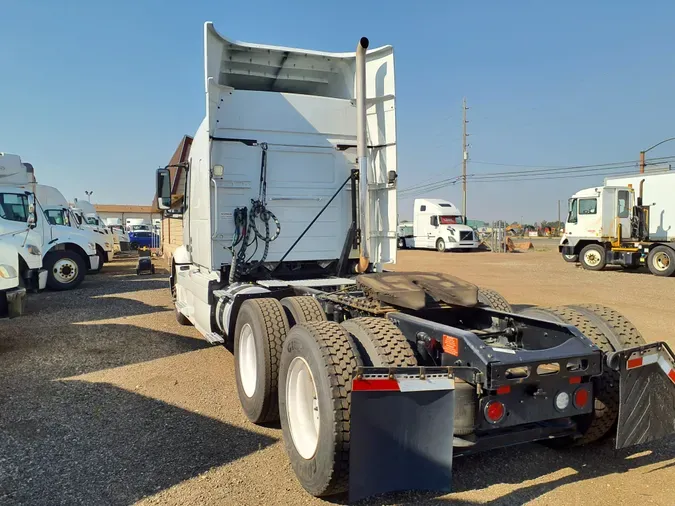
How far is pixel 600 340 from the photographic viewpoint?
3.66 m

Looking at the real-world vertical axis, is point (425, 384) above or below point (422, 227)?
below

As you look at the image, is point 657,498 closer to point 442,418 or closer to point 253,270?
point 442,418

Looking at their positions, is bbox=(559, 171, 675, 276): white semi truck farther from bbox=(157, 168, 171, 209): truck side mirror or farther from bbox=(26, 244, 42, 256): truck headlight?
bbox=(26, 244, 42, 256): truck headlight

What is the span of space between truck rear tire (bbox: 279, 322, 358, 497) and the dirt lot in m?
0.26

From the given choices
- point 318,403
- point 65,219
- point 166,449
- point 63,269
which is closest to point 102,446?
point 166,449

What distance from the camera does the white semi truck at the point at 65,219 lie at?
15.1 m

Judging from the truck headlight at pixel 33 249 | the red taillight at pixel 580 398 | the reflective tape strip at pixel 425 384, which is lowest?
the red taillight at pixel 580 398

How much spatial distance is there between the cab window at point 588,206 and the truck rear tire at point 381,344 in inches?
756

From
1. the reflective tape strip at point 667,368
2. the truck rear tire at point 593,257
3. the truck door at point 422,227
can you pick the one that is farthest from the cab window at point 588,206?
the reflective tape strip at point 667,368

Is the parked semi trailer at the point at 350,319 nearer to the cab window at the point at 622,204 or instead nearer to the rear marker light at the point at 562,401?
the rear marker light at the point at 562,401

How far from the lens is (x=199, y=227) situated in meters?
6.99

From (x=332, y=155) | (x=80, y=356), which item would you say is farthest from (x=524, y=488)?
(x=80, y=356)

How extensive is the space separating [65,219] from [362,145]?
1403 cm

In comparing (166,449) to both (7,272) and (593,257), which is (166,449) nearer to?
(7,272)
